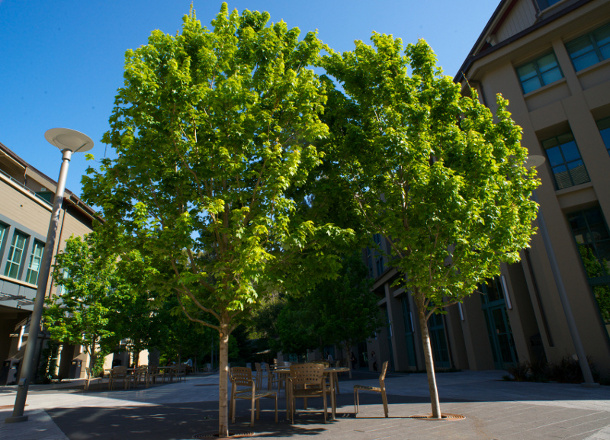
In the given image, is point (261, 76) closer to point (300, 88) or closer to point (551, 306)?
point (300, 88)

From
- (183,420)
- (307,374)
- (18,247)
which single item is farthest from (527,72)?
(18,247)

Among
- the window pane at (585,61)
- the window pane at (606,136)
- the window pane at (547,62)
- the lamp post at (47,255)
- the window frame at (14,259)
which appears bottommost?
the lamp post at (47,255)

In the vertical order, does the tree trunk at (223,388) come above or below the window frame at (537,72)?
below

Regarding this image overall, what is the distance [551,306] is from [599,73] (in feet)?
31.9

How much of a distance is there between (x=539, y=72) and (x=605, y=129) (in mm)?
3895

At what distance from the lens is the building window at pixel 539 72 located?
15859mm

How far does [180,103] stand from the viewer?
696 centimetres

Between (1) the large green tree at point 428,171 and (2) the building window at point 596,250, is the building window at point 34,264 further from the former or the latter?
(2) the building window at point 596,250

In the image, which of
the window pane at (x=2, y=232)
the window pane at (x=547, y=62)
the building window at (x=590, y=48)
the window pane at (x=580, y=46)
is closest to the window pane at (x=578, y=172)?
the building window at (x=590, y=48)

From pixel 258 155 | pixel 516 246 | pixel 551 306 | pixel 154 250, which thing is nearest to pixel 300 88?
pixel 258 155

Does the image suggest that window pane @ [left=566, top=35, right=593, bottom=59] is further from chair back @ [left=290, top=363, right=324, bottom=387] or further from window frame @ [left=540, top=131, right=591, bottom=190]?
chair back @ [left=290, top=363, right=324, bottom=387]

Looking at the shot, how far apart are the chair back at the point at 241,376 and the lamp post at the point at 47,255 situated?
14.8ft

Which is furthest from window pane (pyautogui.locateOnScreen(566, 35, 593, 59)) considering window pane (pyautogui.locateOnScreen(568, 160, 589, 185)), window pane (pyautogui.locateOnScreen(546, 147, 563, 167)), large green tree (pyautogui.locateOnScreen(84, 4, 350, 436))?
large green tree (pyautogui.locateOnScreen(84, 4, 350, 436))

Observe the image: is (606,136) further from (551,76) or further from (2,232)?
(2,232)
